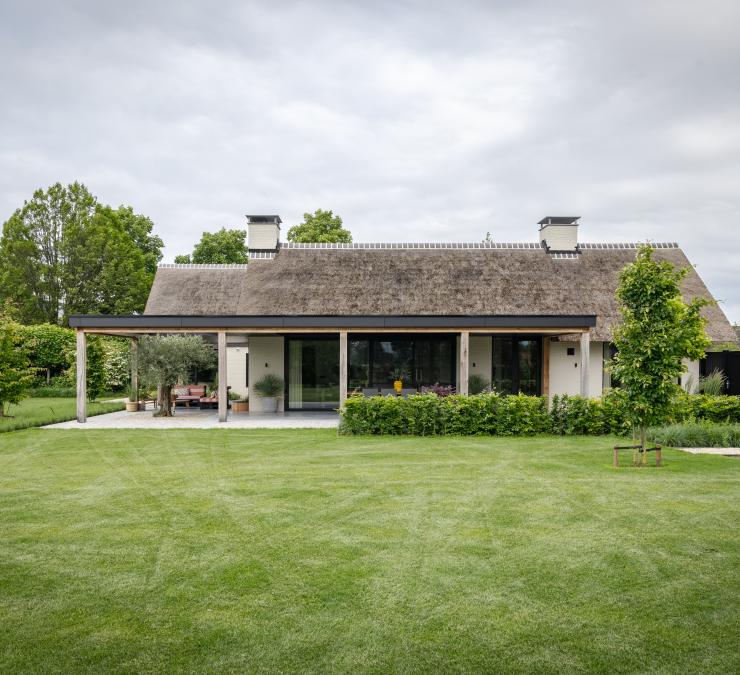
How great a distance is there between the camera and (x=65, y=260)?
33719 millimetres

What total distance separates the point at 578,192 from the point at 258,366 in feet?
48.4

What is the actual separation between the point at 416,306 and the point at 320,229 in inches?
750

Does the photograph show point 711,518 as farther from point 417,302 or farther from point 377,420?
point 417,302

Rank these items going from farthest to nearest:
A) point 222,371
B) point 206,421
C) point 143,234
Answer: point 143,234
point 206,421
point 222,371

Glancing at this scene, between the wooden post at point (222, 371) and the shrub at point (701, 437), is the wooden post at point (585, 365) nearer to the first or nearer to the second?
the shrub at point (701, 437)

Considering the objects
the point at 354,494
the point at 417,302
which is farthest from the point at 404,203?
the point at 354,494

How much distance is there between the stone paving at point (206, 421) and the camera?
46.4 ft

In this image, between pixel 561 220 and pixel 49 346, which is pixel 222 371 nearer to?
pixel 561 220

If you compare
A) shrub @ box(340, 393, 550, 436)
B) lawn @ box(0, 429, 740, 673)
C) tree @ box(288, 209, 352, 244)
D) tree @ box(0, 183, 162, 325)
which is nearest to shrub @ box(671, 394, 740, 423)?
shrub @ box(340, 393, 550, 436)

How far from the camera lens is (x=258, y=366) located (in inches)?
725

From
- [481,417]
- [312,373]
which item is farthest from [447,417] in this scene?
[312,373]

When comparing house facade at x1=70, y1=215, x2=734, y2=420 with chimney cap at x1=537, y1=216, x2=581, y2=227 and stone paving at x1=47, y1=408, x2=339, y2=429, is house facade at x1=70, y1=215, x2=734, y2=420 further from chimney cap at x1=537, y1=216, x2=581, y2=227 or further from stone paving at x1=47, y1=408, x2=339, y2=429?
stone paving at x1=47, y1=408, x2=339, y2=429

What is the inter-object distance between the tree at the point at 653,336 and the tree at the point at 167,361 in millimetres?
11424

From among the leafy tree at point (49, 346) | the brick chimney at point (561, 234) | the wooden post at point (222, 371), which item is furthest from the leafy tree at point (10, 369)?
the brick chimney at point (561, 234)
